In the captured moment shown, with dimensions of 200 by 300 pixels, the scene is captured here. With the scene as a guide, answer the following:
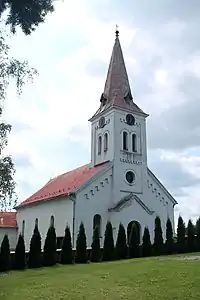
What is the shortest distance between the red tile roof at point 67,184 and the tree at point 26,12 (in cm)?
1881

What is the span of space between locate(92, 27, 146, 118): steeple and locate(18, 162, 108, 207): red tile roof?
571cm

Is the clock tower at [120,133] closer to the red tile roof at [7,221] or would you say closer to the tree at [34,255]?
the tree at [34,255]

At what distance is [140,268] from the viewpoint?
18.3 meters

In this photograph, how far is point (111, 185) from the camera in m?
33.5

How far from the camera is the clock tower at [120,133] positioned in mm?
34875

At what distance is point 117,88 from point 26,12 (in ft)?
80.1

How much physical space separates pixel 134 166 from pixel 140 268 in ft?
58.2

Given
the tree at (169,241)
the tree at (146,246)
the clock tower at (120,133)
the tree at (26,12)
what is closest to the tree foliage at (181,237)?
the tree at (169,241)

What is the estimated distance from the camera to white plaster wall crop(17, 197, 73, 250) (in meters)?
32.3

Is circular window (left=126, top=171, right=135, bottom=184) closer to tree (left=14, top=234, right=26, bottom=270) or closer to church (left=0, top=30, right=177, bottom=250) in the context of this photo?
church (left=0, top=30, right=177, bottom=250)

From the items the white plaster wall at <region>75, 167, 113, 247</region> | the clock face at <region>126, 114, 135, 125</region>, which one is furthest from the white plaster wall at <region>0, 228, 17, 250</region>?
the clock face at <region>126, 114, 135, 125</region>

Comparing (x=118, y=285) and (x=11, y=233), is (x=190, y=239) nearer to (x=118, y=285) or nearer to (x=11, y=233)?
(x=118, y=285)

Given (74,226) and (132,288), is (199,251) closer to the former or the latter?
(74,226)

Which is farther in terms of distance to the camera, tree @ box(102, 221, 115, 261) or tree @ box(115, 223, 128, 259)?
tree @ box(115, 223, 128, 259)
